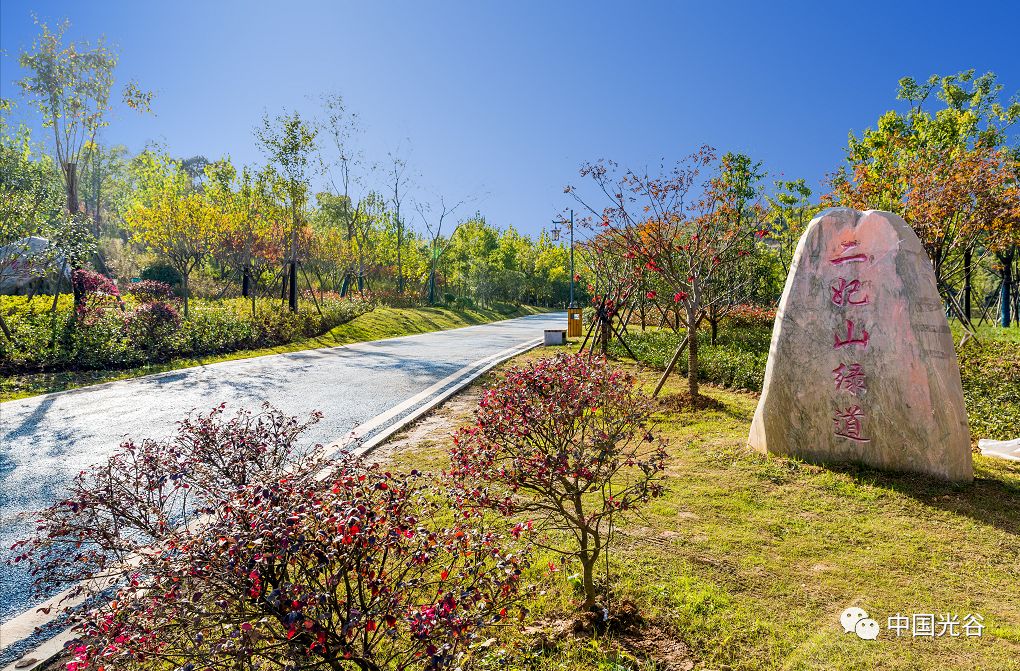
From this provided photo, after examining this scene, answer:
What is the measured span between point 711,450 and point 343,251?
120 ft

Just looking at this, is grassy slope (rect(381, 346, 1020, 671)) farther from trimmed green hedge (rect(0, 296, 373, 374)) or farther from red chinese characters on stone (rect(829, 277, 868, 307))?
trimmed green hedge (rect(0, 296, 373, 374))

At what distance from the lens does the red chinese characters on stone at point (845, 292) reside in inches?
215

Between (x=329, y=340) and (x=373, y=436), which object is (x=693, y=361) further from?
(x=329, y=340)

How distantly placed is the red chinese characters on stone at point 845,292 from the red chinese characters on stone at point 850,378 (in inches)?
25.3

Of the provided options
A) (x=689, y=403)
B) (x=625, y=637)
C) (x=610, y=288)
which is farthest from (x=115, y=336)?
(x=625, y=637)

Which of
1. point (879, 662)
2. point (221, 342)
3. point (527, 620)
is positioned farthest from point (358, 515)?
point (221, 342)

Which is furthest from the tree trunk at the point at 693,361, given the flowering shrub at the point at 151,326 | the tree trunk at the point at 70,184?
the tree trunk at the point at 70,184

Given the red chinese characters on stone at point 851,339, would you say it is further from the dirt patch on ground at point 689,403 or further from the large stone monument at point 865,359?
the dirt patch on ground at point 689,403

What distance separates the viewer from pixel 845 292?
18.1 ft

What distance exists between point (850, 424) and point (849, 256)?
174cm

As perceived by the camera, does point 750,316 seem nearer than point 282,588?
No

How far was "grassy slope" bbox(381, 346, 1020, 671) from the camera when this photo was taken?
2.94 m

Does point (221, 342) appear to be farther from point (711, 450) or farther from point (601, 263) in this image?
point (711, 450)

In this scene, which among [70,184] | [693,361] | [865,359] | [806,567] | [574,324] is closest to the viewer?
[806,567]
